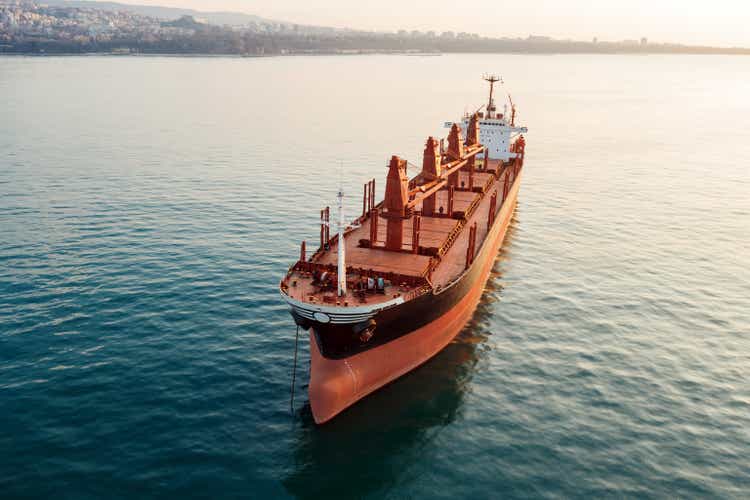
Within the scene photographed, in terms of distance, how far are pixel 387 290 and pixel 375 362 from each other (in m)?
3.58

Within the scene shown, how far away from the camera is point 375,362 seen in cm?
2780

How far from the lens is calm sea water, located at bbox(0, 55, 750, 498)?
2273 cm

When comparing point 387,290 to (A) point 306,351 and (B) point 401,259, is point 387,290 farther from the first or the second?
(A) point 306,351

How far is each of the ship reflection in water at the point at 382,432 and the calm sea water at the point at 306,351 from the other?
0.10 metres

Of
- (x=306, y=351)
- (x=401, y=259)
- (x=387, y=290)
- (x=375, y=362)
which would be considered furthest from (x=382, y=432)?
(x=401, y=259)

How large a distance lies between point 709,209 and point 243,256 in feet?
172

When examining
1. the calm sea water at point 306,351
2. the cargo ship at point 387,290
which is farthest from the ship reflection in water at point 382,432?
the cargo ship at point 387,290

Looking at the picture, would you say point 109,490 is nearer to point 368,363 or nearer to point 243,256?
point 368,363

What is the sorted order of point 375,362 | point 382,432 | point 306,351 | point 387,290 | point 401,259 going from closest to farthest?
point 382,432
point 375,362
point 387,290
point 306,351
point 401,259

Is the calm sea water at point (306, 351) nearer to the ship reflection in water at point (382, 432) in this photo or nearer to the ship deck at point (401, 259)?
the ship reflection in water at point (382, 432)

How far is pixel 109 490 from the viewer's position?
21.0 meters

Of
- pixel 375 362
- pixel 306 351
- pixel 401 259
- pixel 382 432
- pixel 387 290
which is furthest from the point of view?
pixel 401 259

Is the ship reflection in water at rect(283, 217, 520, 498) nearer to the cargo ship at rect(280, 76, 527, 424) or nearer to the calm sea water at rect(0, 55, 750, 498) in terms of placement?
the calm sea water at rect(0, 55, 750, 498)

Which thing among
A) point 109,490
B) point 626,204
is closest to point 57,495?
point 109,490
